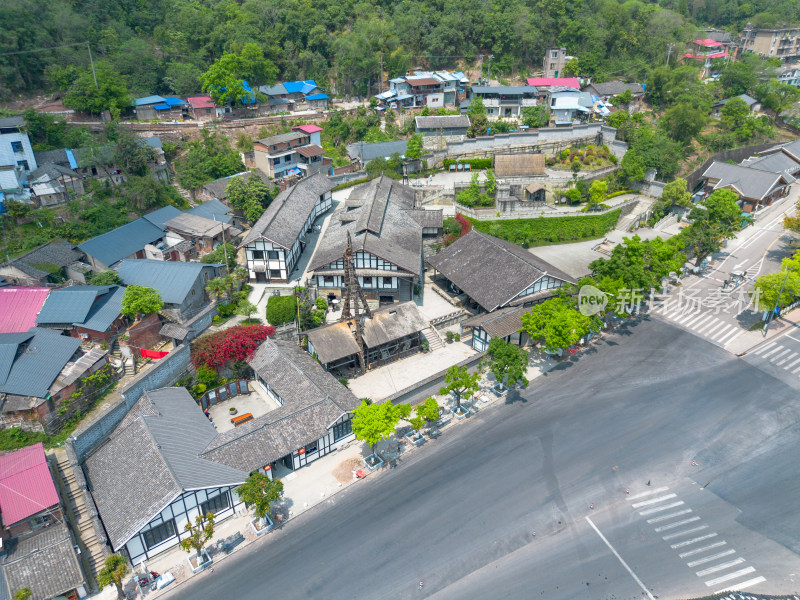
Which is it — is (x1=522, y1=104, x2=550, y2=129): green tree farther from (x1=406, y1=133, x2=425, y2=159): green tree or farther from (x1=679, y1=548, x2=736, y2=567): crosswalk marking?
(x1=679, y1=548, x2=736, y2=567): crosswalk marking

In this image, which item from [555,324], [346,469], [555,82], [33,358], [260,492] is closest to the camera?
[260,492]

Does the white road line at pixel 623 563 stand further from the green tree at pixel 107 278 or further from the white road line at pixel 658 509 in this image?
the green tree at pixel 107 278

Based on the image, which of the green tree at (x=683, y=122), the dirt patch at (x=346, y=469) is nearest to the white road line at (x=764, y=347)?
the dirt patch at (x=346, y=469)

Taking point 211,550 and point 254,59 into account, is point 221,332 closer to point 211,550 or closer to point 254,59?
point 211,550

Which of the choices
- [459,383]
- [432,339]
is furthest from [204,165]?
[459,383]

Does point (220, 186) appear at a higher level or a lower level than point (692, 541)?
higher

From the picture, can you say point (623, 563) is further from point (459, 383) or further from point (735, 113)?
point (735, 113)
